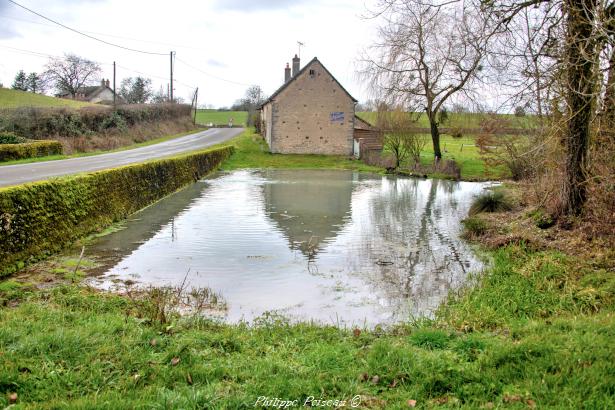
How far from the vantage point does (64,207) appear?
1184 centimetres

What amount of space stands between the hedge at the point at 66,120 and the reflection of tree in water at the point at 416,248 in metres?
24.1

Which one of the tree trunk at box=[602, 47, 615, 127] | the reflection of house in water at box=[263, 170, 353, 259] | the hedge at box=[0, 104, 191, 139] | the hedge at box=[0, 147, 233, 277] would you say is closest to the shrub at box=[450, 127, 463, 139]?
the reflection of house in water at box=[263, 170, 353, 259]

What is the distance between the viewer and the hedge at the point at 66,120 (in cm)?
3303

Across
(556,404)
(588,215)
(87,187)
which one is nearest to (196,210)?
(87,187)

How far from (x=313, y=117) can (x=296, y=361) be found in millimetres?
39551

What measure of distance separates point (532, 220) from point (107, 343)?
1119 cm

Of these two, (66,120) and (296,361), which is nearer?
(296,361)

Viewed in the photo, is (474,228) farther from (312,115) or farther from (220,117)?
(220,117)

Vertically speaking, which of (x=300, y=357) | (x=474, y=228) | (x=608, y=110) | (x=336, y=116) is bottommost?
(x=300, y=357)

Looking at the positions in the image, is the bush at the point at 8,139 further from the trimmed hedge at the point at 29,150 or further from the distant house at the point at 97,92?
the distant house at the point at 97,92

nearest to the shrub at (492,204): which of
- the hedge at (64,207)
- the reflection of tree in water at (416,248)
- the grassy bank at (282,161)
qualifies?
the reflection of tree in water at (416,248)

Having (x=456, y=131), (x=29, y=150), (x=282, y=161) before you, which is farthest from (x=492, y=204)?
(x=282, y=161)

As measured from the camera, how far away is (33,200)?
33.8 feet

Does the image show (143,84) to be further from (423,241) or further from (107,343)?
(107,343)
